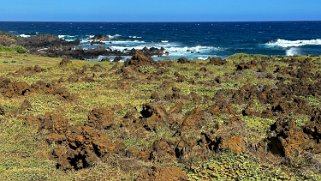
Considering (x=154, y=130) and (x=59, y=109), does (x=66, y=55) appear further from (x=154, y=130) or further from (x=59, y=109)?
(x=154, y=130)

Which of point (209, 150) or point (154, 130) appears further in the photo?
point (154, 130)

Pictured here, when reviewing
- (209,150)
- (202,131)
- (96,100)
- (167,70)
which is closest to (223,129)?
(202,131)

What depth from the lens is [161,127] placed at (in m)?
18.6

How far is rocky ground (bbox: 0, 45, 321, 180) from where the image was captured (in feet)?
44.6

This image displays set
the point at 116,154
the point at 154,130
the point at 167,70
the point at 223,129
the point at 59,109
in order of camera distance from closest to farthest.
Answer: the point at 116,154 → the point at 223,129 → the point at 154,130 → the point at 59,109 → the point at 167,70

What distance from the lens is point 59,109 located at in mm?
21984

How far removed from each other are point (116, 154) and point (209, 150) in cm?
269

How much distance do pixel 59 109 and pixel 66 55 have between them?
4108 cm

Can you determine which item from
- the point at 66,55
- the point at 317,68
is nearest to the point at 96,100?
the point at 317,68

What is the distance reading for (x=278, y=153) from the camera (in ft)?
49.6

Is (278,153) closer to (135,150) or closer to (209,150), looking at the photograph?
(209,150)

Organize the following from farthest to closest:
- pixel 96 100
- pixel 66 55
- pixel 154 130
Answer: pixel 66 55 → pixel 96 100 → pixel 154 130

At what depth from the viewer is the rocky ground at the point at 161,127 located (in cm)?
1360

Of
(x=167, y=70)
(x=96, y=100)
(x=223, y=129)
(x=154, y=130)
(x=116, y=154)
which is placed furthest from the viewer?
(x=167, y=70)
